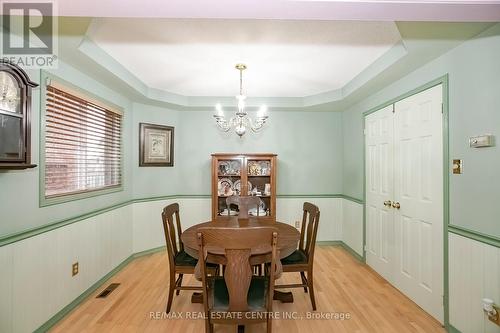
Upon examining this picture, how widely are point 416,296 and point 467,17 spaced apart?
2369mm

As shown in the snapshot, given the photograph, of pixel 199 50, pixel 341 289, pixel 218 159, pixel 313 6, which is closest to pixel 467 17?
pixel 313 6

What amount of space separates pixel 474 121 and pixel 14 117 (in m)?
3.23

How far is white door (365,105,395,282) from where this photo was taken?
2.83m

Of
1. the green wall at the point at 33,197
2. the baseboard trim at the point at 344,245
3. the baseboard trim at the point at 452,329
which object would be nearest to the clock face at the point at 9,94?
the green wall at the point at 33,197

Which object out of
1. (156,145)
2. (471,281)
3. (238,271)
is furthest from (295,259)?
(156,145)

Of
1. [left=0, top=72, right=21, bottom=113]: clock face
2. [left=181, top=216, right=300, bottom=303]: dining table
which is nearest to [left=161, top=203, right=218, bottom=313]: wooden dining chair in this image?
[left=181, top=216, right=300, bottom=303]: dining table

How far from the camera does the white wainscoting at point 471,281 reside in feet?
5.56

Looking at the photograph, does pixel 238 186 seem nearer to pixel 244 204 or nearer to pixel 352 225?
pixel 244 204

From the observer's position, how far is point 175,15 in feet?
4.91

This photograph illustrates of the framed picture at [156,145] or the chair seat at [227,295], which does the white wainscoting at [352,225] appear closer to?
the chair seat at [227,295]

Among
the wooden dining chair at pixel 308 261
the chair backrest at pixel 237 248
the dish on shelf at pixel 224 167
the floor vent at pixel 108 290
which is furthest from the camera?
the dish on shelf at pixel 224 167

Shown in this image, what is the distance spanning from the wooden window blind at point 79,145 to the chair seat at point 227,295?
1.63 meters

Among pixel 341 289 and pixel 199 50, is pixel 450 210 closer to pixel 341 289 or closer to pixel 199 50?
pixel 341 289

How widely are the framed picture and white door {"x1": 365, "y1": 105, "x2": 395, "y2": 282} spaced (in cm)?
296
